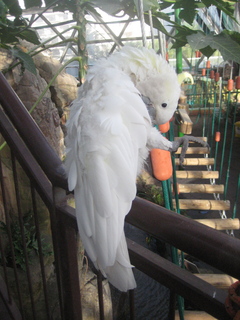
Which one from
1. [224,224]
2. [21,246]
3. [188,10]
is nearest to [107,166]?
[188,10]

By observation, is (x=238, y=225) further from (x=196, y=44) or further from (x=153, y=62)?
(x=153, y=62)

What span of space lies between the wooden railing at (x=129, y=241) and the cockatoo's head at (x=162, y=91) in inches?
16.6

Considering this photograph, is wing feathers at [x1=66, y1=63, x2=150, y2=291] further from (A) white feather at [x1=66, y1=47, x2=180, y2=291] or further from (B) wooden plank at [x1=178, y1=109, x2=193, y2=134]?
(B) wooden plank at [x1=178, y1=109, x2=193, y2=134]

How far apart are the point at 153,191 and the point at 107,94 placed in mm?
2798

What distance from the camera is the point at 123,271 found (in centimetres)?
49

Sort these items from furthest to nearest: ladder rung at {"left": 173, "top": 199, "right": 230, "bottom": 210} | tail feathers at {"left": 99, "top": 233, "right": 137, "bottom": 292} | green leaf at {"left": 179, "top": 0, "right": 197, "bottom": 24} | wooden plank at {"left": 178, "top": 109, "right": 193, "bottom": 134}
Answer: ladder rung at {"left": 173, "top": 199, "right": 230, "bottom": 210} < wooden plank at {"left": 178, "top": 109, "right": 193, "bottom": 134} < green leaf at {"left": 179, "top": 0, "right": 197, "bottom": 24} < tail feathers at {"left": 99, "top": 233, "right": 137, "bottom": 292}

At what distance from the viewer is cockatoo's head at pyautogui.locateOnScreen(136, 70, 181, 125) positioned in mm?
883

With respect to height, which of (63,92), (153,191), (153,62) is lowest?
(153,191)

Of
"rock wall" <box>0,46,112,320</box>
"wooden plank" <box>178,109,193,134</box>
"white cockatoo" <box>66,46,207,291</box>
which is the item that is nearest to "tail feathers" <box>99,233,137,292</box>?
"white cockatoo" <box>66,46,207,291</box>

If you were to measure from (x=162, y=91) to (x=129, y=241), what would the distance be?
559 mm

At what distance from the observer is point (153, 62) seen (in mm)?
872

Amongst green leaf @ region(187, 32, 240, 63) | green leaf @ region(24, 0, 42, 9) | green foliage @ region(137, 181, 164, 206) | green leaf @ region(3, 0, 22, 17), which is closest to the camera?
green leaf @ region(187, 32, 240, 63)

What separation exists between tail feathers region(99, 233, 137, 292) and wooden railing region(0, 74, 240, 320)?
13mm

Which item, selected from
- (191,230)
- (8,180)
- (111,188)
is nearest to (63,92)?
(8,180)
